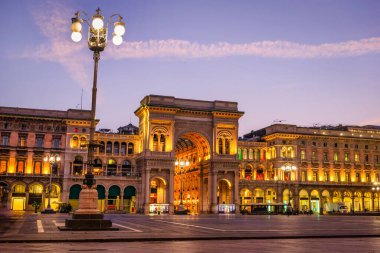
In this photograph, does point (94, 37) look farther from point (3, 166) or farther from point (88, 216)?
point (3, 166)

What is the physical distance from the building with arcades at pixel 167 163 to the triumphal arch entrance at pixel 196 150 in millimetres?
171

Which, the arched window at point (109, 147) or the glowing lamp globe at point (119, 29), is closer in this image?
the glowing lamp globe at point (119, 29)

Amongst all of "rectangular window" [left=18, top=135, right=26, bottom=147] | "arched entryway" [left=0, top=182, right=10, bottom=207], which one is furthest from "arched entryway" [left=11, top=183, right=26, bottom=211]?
"rectangular window" [left=18, top=135, right=26, bottom=147]

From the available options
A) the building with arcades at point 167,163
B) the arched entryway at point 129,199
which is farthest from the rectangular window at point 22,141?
the arched entryway at point 129,199

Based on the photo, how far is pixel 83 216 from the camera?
23.7 metres

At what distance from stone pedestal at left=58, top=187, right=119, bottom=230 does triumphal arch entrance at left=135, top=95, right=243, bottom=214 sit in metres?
53.4

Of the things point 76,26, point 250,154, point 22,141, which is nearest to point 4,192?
point 22,141

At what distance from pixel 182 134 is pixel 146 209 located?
14587 millimetres

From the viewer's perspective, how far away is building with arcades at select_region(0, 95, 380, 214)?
3091 inches

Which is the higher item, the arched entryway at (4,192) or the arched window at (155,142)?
the arched window at (155,142)

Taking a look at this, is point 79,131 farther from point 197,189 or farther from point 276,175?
point 276,175

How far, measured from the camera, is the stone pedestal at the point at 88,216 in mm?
23328

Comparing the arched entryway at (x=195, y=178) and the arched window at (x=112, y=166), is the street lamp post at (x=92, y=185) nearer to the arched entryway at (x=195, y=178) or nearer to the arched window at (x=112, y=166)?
the arched entryway at (x=195, y=178)

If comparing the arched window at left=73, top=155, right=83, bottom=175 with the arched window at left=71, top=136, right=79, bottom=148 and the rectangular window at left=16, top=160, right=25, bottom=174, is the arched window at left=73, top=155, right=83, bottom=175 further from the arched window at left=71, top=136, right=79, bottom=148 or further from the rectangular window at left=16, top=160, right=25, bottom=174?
the rectangular window at left=16, top=160, right=25, bottom=174
